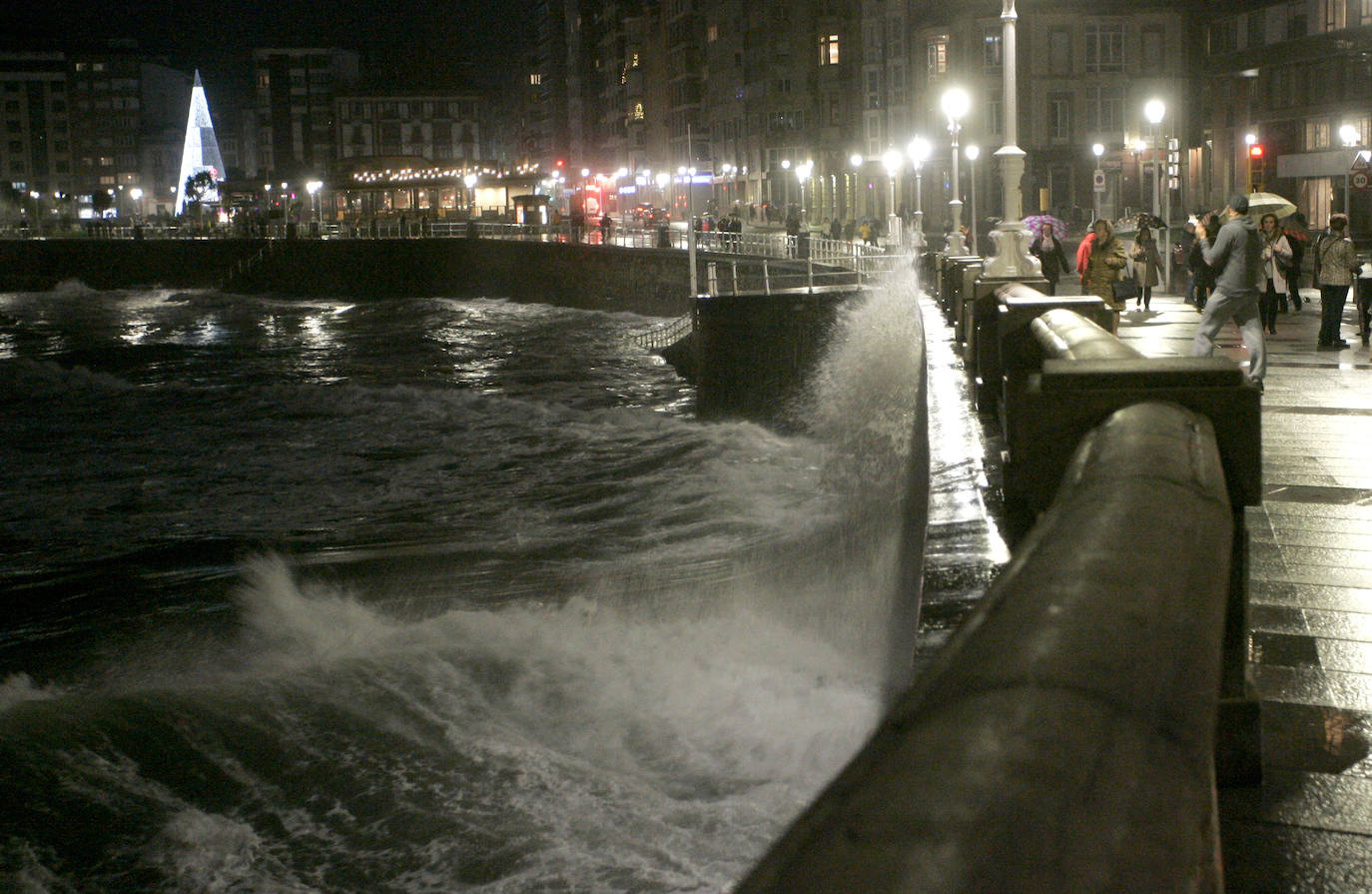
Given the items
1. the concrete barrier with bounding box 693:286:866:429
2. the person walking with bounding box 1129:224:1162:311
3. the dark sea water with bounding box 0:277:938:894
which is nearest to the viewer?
the dark sea water with bounding box 0:277:938:894

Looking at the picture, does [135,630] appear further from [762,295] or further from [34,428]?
[762,295]

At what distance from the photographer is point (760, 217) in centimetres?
9744

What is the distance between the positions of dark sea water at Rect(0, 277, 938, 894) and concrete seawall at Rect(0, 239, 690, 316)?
101 feet

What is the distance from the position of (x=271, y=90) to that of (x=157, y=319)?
125 m

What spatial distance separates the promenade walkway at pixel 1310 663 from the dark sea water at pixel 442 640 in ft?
5.40

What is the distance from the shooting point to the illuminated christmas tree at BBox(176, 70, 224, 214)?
541 ft

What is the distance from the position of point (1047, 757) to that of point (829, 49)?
292ft

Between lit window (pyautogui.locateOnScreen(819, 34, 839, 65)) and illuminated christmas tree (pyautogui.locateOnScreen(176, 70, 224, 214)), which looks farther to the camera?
illuminated christmas tree (pyautogui.locateOnScreen(176, 70, 224, 214))

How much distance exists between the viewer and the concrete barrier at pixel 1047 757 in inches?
42.6

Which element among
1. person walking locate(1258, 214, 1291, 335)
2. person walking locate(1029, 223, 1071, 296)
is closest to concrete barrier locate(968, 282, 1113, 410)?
person walking locate(1258, 214, 1291, 335)

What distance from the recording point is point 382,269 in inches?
3322

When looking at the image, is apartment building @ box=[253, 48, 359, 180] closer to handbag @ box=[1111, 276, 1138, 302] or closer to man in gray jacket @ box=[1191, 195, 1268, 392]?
handbag @ box=[1111, 276, 1138, 302]

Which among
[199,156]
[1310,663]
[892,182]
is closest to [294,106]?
[199,156]

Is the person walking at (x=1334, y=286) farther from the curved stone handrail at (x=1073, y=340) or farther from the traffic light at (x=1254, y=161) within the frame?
the traffic light at (x=1254, y=161)
